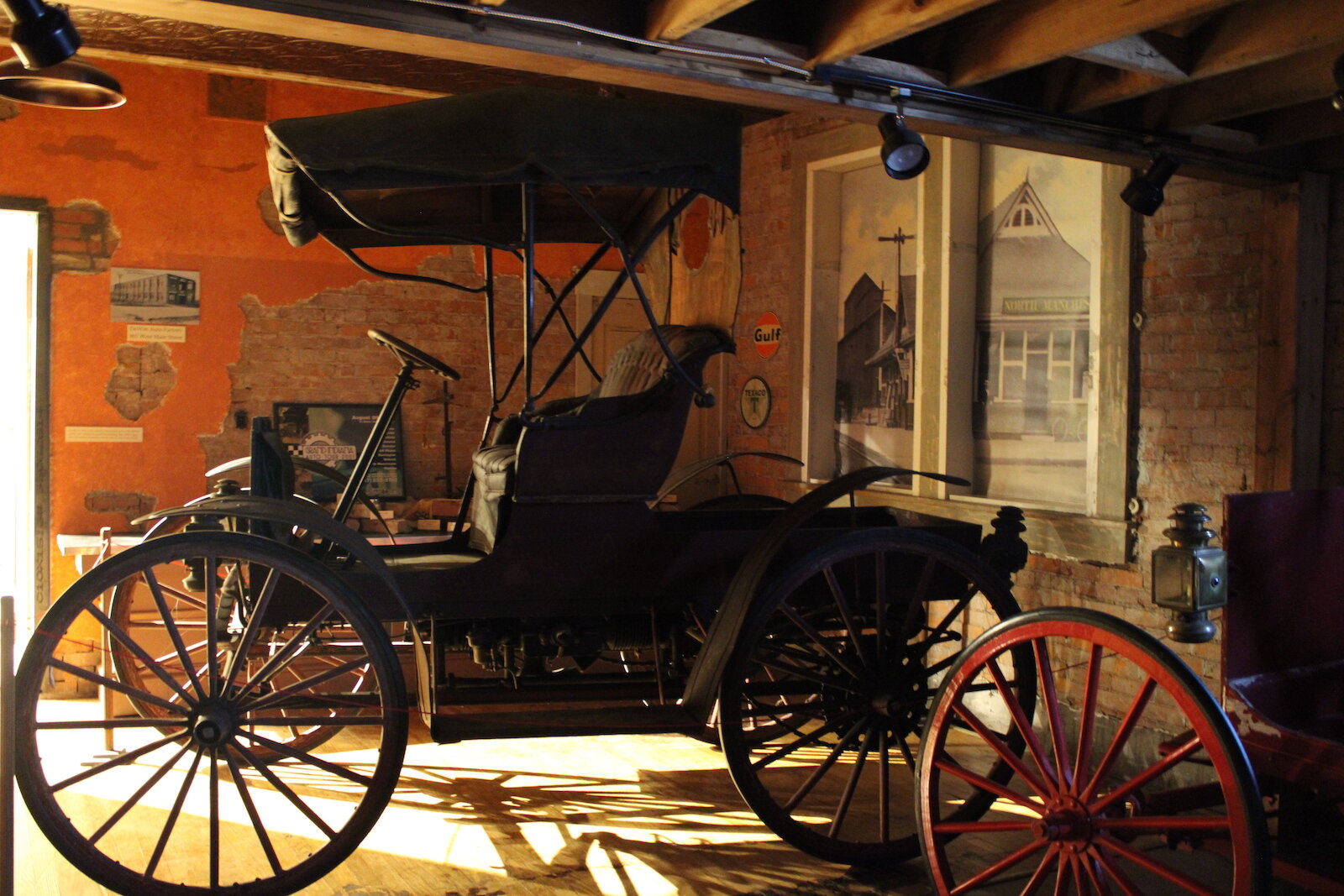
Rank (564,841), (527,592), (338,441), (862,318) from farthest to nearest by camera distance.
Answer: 1. (338,441)
2. (862,318)
3. (564,841)
4. (527,592)

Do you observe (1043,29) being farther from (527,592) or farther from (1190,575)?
(527,592)

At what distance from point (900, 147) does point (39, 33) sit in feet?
7.92

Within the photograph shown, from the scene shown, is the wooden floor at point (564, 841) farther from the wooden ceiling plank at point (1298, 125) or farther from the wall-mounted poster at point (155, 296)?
the wall-mounted poster at point (155, 296)

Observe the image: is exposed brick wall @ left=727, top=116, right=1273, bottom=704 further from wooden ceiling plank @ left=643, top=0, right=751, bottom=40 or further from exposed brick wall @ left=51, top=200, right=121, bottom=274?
exposed brick wall @ left=51, top=200, right=121, bottom=274

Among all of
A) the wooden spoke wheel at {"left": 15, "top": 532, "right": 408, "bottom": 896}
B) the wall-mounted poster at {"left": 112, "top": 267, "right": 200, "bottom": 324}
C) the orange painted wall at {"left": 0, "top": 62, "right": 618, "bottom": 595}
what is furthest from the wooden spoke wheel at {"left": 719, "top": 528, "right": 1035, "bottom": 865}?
the wall-mounted poster at {"left": 112, "top": 267, "right": 200, "bottom": 324}

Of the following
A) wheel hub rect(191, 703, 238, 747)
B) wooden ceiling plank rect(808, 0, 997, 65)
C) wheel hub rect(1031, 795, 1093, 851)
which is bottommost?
wheel hub rect(1031, 795, 1093, 851)

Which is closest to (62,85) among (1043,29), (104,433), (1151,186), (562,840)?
(104,433)

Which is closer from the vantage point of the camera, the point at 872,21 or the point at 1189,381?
the point at 872,21

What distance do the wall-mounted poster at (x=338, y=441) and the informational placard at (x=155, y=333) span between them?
0.63m

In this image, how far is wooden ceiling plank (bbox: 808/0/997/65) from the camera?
10.1ft

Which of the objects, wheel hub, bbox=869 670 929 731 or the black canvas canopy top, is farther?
wheel hub, bbox=869 670 929 731

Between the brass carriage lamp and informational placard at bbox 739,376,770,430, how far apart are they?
4397 millimetres

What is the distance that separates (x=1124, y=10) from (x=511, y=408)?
4.59 metres

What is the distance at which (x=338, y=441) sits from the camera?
21.7 ft
